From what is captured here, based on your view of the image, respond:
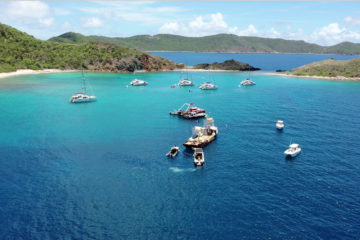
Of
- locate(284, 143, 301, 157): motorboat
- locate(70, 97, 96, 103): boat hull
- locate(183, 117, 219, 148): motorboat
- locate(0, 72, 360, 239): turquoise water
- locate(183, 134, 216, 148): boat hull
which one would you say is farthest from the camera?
locate(70, 97, 96, 103): boat hull

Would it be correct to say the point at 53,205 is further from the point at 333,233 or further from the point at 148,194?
the point at 333,233

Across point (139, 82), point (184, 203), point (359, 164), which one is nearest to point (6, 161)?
point (184, 203)

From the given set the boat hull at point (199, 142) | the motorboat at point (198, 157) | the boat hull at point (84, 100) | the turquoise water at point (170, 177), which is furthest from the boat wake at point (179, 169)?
the boat hull at point (84, 100)

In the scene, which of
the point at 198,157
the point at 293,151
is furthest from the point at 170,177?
the point at 293,151

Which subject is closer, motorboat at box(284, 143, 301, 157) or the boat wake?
the boat wake

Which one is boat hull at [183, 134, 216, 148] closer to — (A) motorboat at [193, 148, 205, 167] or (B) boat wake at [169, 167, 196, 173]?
(A) motorboat at [193, 148, 205, 167]

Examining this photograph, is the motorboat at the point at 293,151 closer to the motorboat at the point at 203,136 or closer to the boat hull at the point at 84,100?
the motorboat at the point at 203,136

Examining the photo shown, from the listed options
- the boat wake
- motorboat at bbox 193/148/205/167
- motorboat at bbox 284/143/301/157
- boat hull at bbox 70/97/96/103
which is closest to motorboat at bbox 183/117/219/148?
motorboat at bbox 193/148/205/167
